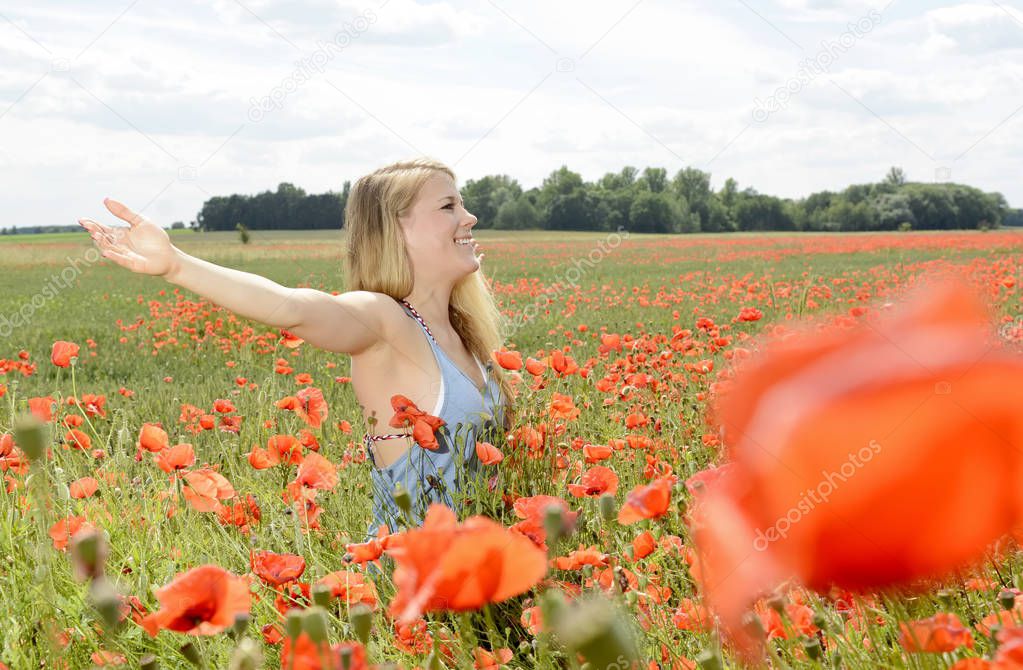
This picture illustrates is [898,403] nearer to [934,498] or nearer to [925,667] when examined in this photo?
[934,498]

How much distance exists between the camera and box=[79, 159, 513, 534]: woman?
7.12 feet

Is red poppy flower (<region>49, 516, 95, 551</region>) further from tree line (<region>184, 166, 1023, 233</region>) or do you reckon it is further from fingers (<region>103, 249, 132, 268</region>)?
tree line (<region>184, 166, 1023, 233</region>)

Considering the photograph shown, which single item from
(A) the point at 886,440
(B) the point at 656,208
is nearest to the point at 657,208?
(B) the point at 656,208

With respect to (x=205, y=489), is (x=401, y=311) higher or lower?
higher

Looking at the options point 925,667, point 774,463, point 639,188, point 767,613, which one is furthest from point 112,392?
point 639,188

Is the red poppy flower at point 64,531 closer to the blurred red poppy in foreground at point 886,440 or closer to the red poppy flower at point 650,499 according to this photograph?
the red poppy flower at point 650,499

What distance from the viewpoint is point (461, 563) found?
1.53ft

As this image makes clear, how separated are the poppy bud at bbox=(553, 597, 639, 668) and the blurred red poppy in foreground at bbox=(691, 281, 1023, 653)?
20 cm

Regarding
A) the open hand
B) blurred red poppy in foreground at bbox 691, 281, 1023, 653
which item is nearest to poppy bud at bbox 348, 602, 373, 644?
blurred red poppy in foreground at bbox 691, 281, 1023, 653

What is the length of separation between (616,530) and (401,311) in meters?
0.99

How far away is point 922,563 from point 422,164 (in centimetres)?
313

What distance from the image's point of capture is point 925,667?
94 centimetres

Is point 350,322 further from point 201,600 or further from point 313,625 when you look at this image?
point 313,625

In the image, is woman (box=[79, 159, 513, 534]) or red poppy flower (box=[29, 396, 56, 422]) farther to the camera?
red poppy flower (box=[29, 396, 56, 422])
